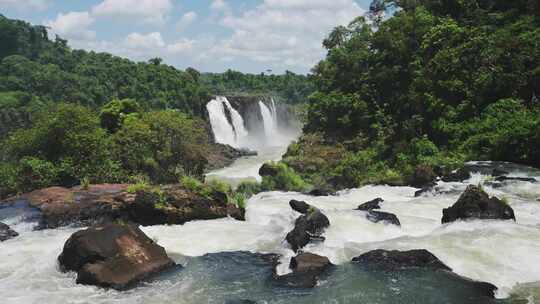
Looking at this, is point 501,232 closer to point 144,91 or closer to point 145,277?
point 145,277

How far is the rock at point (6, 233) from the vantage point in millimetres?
18267

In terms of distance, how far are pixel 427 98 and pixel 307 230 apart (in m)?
26.1

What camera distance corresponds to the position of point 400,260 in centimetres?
1473

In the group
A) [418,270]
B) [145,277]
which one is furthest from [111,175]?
[418,270]

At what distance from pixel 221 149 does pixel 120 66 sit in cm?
5055

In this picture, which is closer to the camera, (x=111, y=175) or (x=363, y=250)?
(x=363, y=250)

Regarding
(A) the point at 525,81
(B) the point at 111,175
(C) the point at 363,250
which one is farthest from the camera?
(A) the point at 525,81

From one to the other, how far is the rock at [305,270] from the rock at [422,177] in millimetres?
15515

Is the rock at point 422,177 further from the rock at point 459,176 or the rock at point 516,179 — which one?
the rock at point 516,179

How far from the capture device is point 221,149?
58.0 m

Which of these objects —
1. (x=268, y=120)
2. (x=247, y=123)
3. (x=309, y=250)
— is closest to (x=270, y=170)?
(x=309, y=250)

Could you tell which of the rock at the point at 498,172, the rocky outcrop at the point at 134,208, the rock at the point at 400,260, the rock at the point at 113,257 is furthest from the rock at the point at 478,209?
the rock at the point at 113,257

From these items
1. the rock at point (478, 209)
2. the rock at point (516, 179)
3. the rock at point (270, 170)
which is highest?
the rock at point (478, 209)

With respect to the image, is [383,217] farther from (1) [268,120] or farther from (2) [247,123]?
(1) [268,120]
